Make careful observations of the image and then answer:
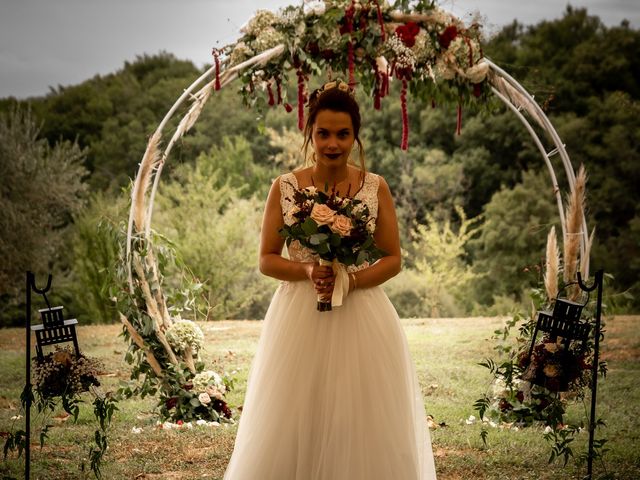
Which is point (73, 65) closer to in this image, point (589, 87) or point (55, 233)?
point (55, 233)

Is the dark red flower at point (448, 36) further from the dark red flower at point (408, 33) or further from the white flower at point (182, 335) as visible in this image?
the white flower at point (182, 335)

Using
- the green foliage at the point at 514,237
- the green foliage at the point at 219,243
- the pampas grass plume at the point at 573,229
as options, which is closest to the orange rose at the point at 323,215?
the pampas grass plume at the point at 573,229

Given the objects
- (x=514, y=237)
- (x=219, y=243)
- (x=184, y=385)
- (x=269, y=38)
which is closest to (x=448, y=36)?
(x=269, y=38)

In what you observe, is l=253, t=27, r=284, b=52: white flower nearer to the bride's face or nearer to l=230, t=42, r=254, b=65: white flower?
l=230, t=42, r=254, b=65: white flower

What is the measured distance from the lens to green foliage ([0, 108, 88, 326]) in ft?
52.8

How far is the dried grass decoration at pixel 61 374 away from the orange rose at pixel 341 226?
1.72m

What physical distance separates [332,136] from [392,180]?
2028 cm

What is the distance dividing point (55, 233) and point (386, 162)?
10.2 m

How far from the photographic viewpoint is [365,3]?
548 cm

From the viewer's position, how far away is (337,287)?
334 cm

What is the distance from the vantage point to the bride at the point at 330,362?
11.1 ft

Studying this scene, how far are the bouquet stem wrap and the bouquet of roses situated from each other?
0.05 feet

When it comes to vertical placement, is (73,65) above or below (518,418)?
above

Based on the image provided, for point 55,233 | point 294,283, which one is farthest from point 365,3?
point 55,233
